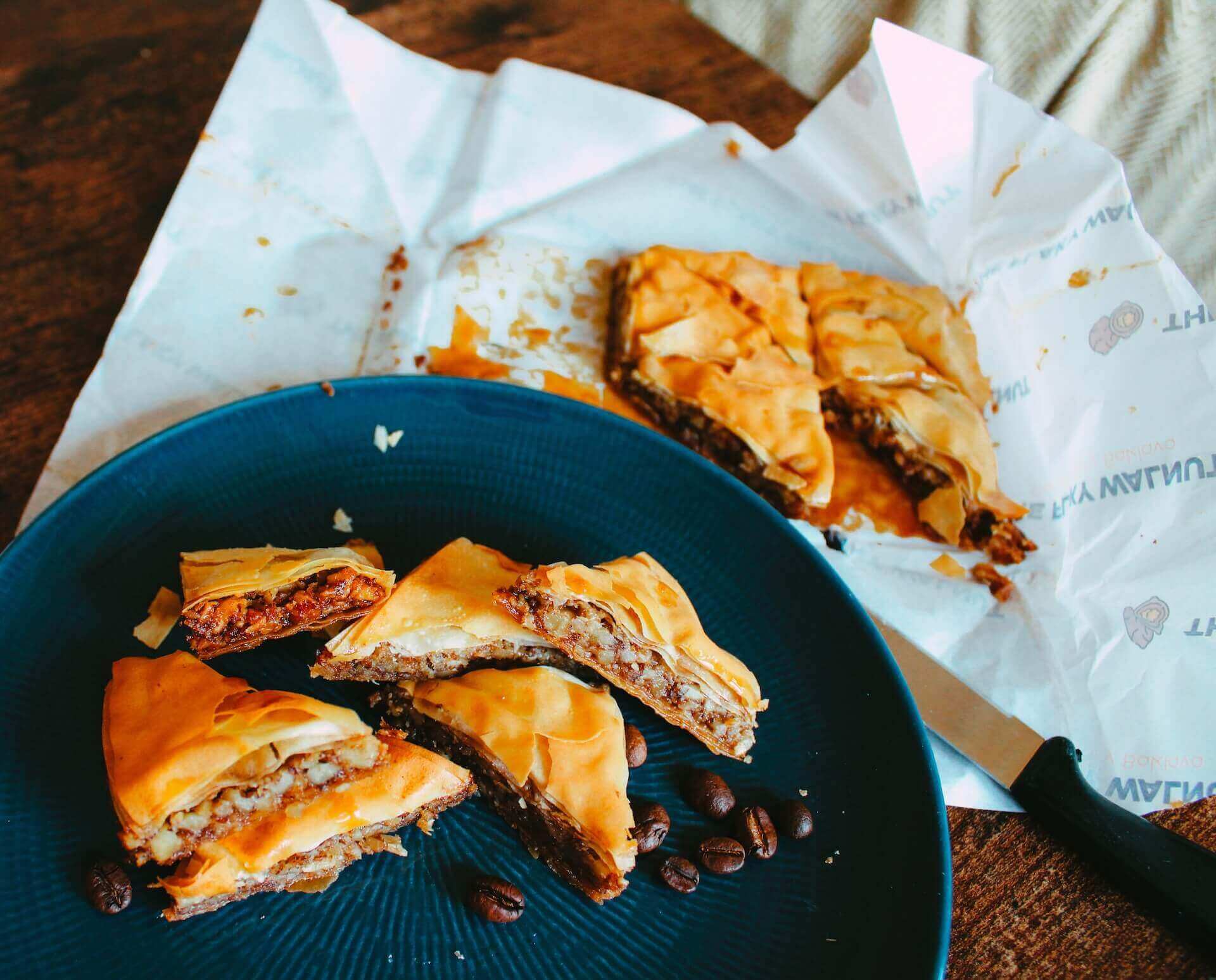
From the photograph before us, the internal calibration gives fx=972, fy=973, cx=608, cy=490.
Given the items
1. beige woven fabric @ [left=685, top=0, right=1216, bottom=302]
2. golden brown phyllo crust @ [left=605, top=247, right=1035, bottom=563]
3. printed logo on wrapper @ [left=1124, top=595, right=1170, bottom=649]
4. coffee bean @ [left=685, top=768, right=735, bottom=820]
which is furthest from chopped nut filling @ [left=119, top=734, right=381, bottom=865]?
beige woven fabric @ [left=685, top=0, right=1216, bottom=302]

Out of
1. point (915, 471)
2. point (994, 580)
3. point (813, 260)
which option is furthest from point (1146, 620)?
point (813, 260)

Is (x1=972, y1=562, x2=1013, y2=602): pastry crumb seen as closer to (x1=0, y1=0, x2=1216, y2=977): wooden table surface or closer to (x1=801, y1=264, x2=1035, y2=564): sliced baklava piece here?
(x1=801, y1=264, x2=1035, y2=564): sliced baklava piece

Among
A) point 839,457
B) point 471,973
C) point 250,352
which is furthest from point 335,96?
point 471,973

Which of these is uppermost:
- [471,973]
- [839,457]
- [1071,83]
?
[1071,83]

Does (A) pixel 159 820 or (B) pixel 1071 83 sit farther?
(B) pixel 1071 83

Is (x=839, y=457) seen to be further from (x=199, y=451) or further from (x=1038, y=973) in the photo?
(x=199, y=451)

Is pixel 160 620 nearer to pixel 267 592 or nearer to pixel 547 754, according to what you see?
pixel 267 592
